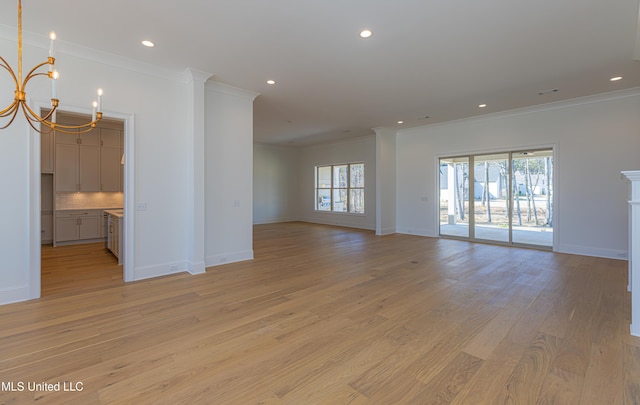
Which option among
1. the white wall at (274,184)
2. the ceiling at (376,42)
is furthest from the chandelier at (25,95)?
the white wall at (274,184)

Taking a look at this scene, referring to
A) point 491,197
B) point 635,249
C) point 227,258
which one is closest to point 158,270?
point 227,258

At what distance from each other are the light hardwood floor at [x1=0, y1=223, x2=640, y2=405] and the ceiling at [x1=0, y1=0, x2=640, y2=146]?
3066mm

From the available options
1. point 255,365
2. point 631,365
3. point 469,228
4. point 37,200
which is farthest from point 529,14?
point 37,200

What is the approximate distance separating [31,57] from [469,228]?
8.46 metres

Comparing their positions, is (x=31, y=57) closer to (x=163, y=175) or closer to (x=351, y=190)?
(x=163, y=175)

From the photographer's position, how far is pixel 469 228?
23.5 feet

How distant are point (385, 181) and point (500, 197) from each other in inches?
112

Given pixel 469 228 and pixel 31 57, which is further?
pixel 469 228

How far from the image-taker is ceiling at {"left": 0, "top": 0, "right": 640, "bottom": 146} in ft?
9.24

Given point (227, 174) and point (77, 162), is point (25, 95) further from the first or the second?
point (77, 162)

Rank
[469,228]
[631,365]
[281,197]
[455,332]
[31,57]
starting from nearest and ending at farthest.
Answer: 1. [631,365]
2. [455,332]
3. [31,57]
4. [469,228]
5. [281,197]

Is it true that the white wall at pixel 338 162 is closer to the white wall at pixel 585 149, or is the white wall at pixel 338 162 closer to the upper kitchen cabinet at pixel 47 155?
the white wall at pixel 585 149

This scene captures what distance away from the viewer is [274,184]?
37.2ft

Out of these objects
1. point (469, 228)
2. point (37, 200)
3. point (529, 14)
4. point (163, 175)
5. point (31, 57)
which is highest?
point (529, 14)
